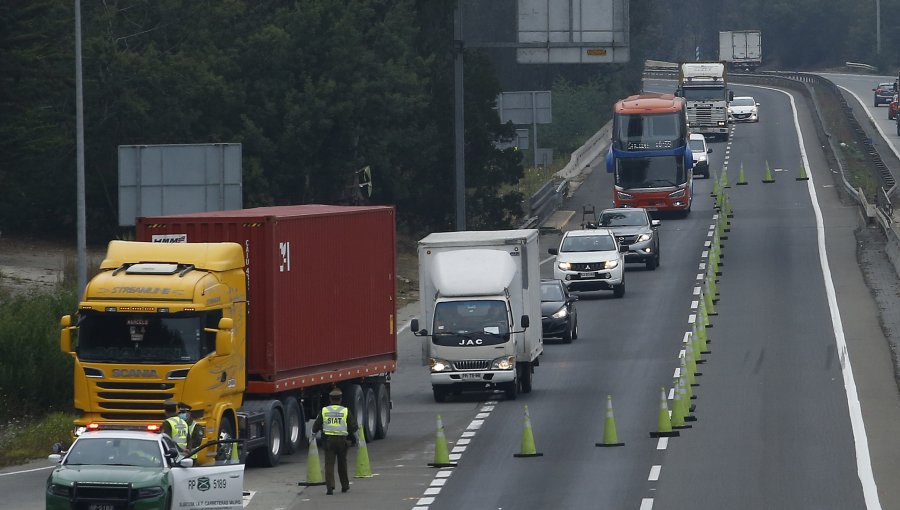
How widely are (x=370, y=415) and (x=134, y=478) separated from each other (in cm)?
970

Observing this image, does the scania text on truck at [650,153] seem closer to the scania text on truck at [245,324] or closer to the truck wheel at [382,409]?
the scania text on truck at [245,324]

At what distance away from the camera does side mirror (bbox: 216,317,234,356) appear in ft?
77.4

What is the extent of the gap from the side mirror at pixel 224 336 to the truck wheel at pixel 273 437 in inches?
68.8

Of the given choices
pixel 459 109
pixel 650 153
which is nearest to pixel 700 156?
pixel 650 153

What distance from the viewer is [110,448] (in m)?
19.8

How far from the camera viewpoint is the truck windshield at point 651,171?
62.0 meters

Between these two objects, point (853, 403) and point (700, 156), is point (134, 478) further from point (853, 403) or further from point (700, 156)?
point (700, 156)

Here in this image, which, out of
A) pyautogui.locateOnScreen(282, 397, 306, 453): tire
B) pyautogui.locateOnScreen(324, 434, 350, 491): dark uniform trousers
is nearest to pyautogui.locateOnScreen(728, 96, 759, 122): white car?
pyautogui.locateOnScreen(282, 397, 306, 453): tire

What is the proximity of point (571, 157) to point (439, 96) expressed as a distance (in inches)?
870

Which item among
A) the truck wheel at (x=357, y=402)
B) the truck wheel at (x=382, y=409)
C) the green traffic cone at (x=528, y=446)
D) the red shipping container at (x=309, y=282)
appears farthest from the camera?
the truck wheel at (x=382, y=409)

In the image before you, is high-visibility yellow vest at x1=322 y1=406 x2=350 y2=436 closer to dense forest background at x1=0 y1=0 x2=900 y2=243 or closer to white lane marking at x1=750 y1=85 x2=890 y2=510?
white lane marking at x1=750 y1=85 x2=890 y2=510

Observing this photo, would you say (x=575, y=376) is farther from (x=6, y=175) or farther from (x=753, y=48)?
(x=753, y=48)

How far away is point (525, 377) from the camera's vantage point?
3294 centimetres

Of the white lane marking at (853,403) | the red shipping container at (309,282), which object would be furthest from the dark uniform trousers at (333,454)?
the white lane marking at (853,403)
